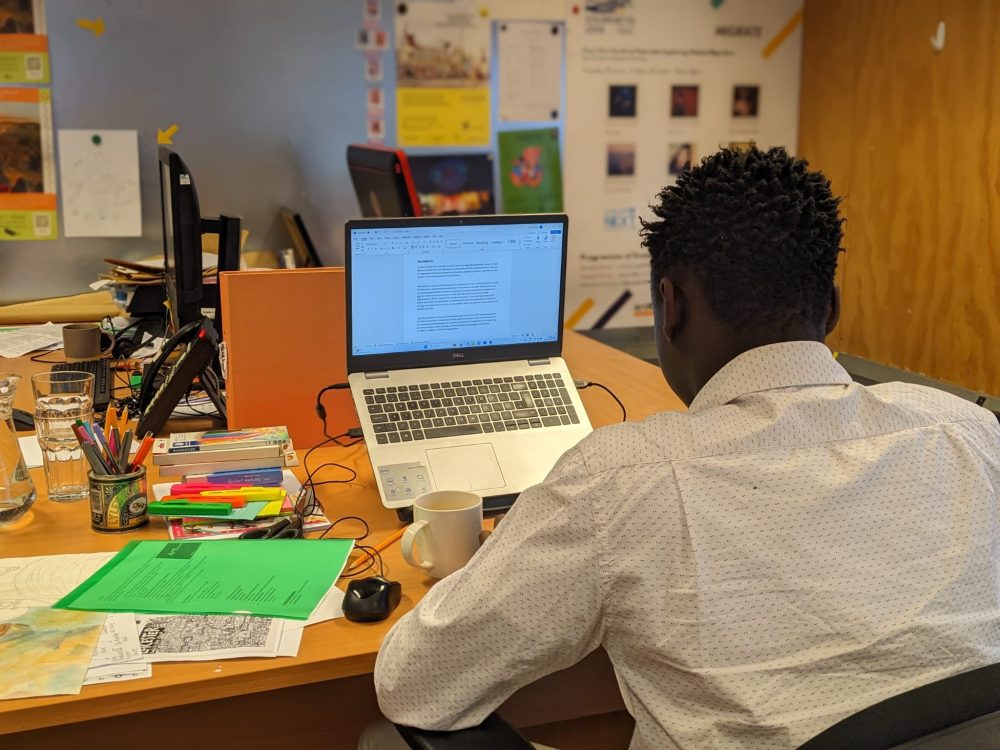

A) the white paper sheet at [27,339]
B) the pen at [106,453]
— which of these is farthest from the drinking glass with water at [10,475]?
the white paper sheet at [27,339]

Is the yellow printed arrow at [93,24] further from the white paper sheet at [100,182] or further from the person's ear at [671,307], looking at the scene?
the person's ear at [671,307]

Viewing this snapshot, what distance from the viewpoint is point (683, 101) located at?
12.2 feet

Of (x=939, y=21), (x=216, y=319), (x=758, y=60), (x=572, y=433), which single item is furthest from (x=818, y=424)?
(x=758, y=60)

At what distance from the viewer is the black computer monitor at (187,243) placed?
6.49ft

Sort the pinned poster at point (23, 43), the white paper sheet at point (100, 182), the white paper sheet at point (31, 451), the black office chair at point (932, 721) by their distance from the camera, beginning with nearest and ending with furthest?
1. the black office chair at point (932, 721)
2. the white paper sheet at point (31, 451)
3. the pinned poster at point (23, 43)
4. the white paper sheet at point (100, 182)

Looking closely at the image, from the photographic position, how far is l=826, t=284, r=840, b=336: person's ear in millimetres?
980

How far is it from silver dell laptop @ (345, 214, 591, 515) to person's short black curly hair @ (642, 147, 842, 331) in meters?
0.62

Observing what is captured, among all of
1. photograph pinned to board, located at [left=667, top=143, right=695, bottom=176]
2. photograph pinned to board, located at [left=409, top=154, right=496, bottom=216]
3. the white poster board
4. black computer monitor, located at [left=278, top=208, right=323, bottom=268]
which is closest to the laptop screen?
black computer monitor, located at [left=278, top=208, right=323, bottom=268]

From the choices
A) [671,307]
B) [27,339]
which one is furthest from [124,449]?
[27,339]

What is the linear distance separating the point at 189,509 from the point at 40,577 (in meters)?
0.22

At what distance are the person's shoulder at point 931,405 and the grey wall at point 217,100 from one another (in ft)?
9.06

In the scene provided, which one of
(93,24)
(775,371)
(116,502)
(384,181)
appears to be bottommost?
(116,502)

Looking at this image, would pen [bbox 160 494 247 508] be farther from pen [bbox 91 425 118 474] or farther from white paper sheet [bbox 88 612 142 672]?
white paper sheet [bbox 88 612 142 672]

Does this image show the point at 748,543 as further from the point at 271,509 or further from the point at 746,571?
the point at 271,509
